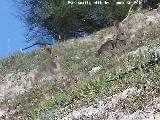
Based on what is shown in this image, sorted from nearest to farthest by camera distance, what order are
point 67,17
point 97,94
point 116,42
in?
point 97,94
point 116,42
point 67,17

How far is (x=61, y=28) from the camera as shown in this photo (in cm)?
4538

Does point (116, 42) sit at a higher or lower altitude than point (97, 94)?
lower

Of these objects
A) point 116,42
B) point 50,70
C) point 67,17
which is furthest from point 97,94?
point 67,17

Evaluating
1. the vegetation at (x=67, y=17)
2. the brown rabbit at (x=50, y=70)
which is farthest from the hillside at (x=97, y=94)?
the vegetation at (x=67, y=17)

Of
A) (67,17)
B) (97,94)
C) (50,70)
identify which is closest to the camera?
(97,94)

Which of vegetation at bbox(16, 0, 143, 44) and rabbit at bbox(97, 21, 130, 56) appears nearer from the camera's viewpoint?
rabbit at bbox(97, 21, 130, 56)

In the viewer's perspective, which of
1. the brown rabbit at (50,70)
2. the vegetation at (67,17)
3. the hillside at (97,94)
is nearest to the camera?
the hillside at (97,94)

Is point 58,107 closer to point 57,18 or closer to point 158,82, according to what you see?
point 158,82

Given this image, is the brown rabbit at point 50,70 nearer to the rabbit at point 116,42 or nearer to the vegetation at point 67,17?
the rabbit at point 116,42

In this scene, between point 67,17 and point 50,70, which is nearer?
point 50,70

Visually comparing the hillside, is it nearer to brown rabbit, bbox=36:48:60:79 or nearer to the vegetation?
brown rabbit, bbox=36:48:60:79

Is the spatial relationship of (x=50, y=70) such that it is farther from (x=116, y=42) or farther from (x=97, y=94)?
(x=97, y=94)

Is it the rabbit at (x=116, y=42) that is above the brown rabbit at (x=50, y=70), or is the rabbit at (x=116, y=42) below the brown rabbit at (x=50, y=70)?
above

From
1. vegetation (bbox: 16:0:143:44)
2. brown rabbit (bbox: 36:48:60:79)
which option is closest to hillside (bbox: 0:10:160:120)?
brown rabbit (bbox: 36:48:60:79)
